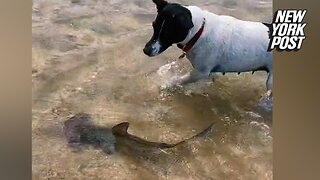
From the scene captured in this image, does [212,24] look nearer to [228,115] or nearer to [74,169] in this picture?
[228,115]

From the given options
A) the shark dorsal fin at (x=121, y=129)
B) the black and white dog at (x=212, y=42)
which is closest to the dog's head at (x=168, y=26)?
the black and white dog at (x=212, y=42)

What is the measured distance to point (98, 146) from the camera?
1.04m

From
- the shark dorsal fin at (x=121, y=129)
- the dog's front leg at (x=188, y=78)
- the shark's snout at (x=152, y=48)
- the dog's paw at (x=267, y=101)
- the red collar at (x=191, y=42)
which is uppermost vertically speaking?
the red collar at (x=191, y=42)

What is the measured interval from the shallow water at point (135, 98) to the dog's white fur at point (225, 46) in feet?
0.06

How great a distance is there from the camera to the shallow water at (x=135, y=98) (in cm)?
103

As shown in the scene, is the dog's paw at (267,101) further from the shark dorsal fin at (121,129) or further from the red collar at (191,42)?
the shark dorsal fin at (121,129)

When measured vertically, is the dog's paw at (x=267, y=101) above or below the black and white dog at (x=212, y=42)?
below

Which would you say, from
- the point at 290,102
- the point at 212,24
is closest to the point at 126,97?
the point at 212,24

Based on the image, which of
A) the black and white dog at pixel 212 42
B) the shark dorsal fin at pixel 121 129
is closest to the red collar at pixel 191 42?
the black and white dog at pixel 212 42

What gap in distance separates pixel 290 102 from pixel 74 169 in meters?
0.52

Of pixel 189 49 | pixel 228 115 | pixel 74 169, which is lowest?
pixel 74 169

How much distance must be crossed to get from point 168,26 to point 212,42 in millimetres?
112

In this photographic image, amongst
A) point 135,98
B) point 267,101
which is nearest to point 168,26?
point 135,98

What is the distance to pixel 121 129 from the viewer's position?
1.04m
